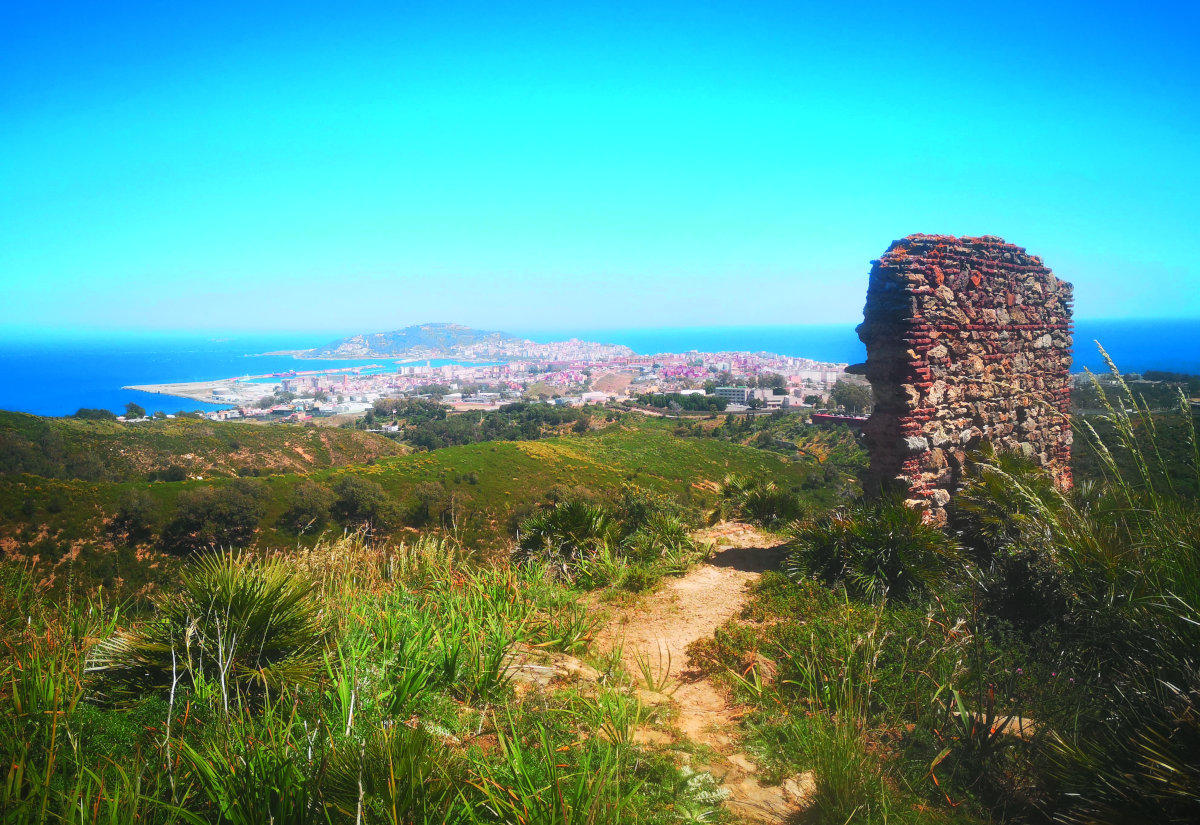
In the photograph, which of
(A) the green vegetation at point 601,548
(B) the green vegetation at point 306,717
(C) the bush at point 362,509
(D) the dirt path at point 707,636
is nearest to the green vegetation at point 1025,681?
(D) the dirt path at point 707,636

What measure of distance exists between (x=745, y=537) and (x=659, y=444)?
3934 cm

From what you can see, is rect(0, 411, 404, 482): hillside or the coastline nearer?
rect(0, 411, 404, 482): hillside

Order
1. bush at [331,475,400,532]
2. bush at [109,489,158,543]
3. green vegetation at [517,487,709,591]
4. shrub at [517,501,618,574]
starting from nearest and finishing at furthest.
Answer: green vegetation at [517,487,709,591] < shrub at [517,501,618,574] < bush at [109,489,158,543] < bush at [331,475,400,532]

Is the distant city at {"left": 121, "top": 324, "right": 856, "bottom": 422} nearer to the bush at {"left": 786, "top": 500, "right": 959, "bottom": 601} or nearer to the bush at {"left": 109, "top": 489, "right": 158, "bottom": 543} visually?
the bush at {"left": 109, "top": 489, "right": 158, "bottom": 543}

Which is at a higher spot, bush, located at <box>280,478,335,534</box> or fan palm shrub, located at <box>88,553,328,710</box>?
fan palm shrub, located at <box>88,553,328,710</box>

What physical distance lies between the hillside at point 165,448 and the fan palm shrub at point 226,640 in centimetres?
3406

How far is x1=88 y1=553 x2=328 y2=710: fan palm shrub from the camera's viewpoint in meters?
2.51

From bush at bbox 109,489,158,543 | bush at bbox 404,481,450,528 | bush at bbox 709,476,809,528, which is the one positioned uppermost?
bush at bbox 709,476,809,528

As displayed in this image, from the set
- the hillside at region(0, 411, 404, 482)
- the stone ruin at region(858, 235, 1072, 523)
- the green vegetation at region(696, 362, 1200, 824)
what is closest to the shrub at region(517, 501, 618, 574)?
the green vegetation at region(696, 362, 1200, 824)

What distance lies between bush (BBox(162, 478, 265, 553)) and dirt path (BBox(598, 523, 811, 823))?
23.7 m

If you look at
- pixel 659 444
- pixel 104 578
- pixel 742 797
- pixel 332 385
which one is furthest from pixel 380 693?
pixel 332 385

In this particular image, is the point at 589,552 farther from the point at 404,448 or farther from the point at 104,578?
the point at 404,448

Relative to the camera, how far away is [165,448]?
37.0 metres

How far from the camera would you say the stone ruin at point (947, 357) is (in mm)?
6160
